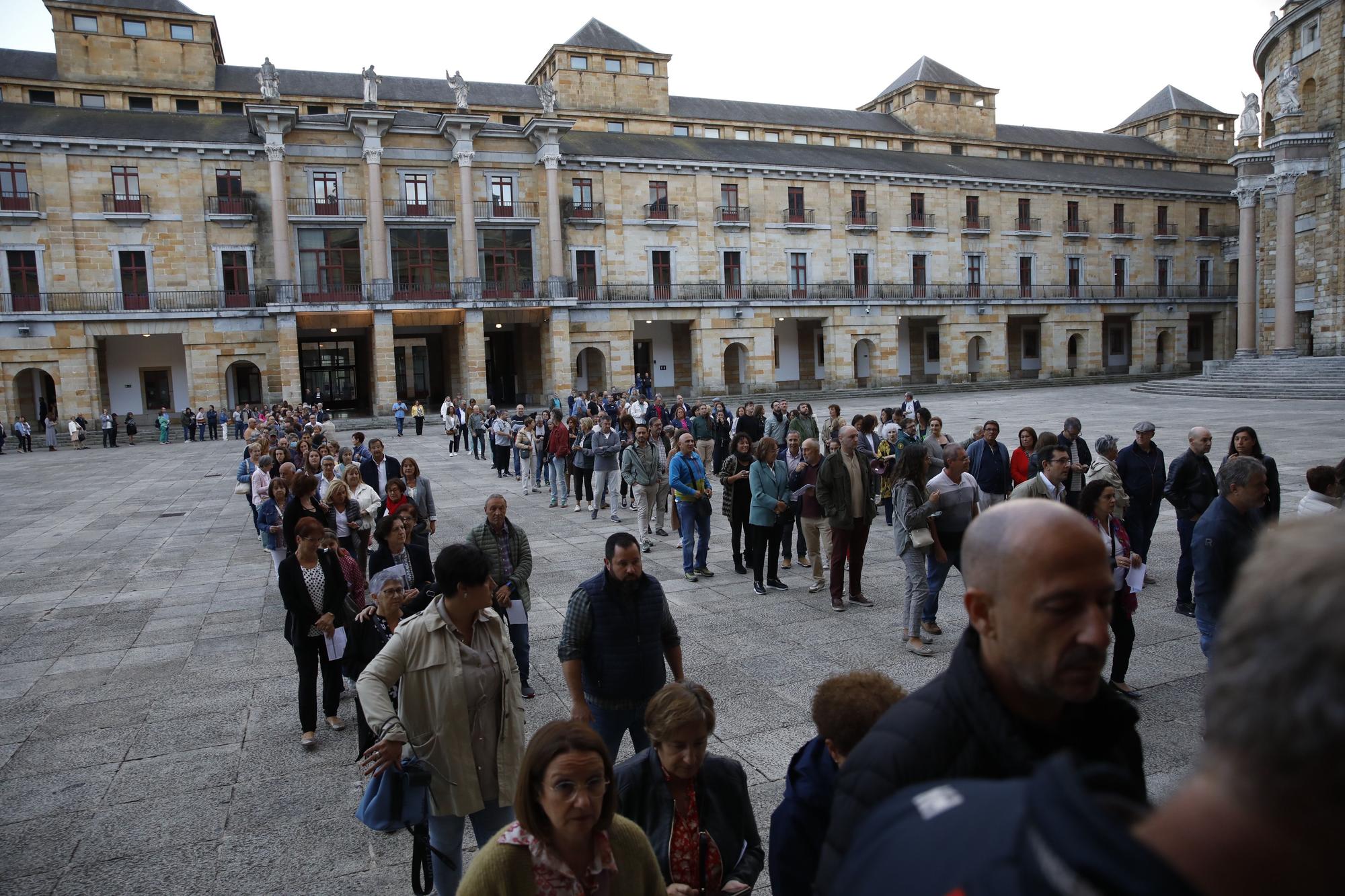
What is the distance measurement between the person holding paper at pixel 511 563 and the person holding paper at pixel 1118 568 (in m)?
4.15

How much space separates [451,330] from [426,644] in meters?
42.9

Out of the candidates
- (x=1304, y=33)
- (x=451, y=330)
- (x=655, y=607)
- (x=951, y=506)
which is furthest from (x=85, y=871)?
(x=1304, y=33)

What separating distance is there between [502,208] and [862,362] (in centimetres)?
2312

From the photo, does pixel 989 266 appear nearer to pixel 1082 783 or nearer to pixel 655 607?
pixel 655 607

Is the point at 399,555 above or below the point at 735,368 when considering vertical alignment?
below

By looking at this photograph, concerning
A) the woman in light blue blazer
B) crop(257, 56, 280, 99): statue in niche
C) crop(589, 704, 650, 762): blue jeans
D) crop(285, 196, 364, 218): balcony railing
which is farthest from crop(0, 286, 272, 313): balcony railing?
crop(589, 704, 650, 762): blue jeans

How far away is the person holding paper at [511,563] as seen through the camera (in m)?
6.51

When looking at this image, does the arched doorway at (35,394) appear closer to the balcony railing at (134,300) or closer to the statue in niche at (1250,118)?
the balcony railing at (134,300)

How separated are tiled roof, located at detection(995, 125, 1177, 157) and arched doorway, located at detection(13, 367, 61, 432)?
5987 cm

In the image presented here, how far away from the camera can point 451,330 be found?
45.0m

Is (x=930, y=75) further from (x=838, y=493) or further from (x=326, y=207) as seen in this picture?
(x=838, y=493)

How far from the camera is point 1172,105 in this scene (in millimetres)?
68250

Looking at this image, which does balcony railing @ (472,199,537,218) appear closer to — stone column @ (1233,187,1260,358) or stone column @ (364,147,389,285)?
stone column @ (364,147,389,285)

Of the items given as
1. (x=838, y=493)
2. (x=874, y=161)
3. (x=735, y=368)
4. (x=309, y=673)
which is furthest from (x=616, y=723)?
(x=874, y=161)
